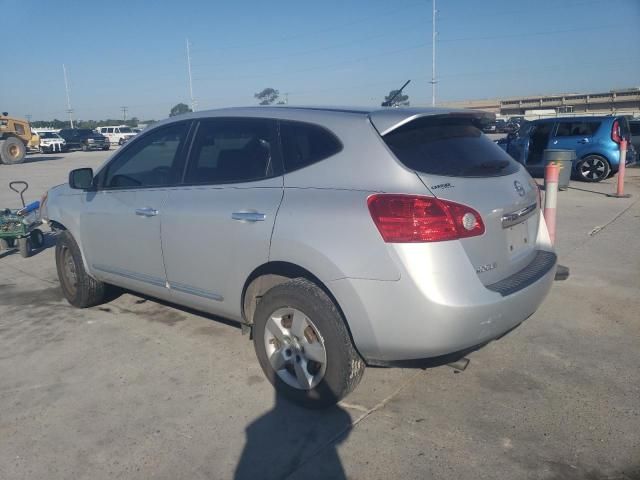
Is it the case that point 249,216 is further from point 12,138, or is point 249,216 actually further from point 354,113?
point 12,138

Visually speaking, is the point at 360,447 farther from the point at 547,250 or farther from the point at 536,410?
the point at 547,250

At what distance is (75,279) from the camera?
505 centimetres

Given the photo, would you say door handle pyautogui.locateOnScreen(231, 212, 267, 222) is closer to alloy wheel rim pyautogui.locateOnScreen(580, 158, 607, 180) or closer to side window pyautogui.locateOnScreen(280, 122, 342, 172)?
side window pyautogui.locateOnScreen(280, 122, 342, 172)

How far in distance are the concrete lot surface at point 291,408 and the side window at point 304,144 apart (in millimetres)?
1456

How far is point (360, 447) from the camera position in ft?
9.44

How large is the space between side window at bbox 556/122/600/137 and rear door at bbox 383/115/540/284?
11705 millimetres

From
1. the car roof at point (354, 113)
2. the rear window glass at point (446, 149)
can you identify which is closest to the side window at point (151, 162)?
the car roof at point (354, 113)

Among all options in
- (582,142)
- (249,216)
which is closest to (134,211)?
(249,216)

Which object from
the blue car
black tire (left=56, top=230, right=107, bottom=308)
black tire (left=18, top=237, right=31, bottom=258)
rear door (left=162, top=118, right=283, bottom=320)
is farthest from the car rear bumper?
the blue car

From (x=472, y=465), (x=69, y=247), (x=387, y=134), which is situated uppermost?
(x=387, y=134)

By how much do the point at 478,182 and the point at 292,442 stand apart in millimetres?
1743

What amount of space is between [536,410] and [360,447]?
1.08 meters

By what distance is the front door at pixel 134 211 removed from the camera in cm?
405

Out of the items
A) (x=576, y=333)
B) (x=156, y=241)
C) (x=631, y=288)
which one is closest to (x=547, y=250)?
(x=576, y=333)
